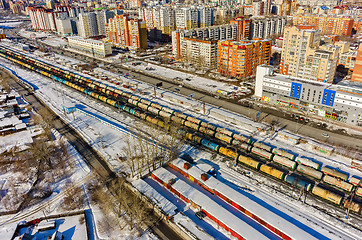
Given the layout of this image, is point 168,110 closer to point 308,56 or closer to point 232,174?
point 232,174

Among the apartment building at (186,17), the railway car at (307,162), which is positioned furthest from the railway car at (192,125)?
the apartment building at (186,17)

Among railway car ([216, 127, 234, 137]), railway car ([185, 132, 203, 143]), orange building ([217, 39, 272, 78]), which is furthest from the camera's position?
orange building ([217, 39, 272, 78])

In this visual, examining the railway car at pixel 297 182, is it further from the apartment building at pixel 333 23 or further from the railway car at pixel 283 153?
the apartment building at pixel 333 23

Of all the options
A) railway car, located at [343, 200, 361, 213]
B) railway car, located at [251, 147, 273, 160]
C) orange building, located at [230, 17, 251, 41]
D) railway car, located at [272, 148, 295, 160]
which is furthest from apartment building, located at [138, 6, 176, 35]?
Answer: railway car, located at [343, 200, 361, 213]

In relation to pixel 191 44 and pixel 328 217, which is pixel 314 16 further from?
pixel 328 217

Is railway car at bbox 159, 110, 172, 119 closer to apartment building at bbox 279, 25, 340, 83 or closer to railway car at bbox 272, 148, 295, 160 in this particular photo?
railway car at bbox 272, 148, 295, 160
